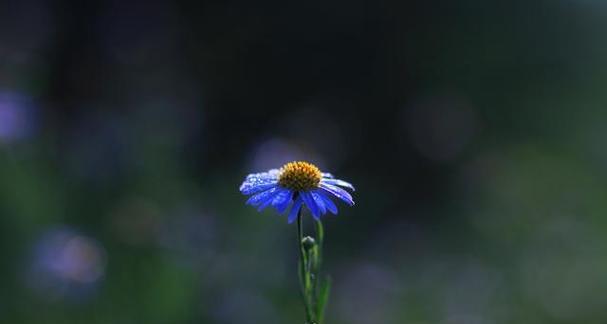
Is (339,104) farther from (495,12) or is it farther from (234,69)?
(495,12)

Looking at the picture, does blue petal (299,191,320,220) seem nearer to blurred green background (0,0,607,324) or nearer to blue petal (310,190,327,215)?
blue petal (310,190,327,215)

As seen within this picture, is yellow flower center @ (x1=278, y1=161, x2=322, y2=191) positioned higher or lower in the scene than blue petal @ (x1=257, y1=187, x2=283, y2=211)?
higher

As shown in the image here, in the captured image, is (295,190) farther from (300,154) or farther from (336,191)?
(300,154)

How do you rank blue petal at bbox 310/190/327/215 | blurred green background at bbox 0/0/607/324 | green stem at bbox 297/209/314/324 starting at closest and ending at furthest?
green stem at bbox 297/209/314/324, blue petal at bbox 310/190/327/215, blurred green background at bbox 0/0/607/324

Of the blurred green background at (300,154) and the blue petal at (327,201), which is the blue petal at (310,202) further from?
the blurred green background at (300,154)

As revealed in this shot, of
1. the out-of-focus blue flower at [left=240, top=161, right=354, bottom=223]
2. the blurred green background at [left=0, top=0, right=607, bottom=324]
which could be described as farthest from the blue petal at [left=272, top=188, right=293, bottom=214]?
the blurred green background at [left=0, top=0, right=607, bottom=324]

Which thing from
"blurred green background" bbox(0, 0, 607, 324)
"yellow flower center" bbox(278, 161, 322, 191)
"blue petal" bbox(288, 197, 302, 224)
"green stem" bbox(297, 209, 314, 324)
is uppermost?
"blurred green background" bbox(0, 0, 607, 324)
